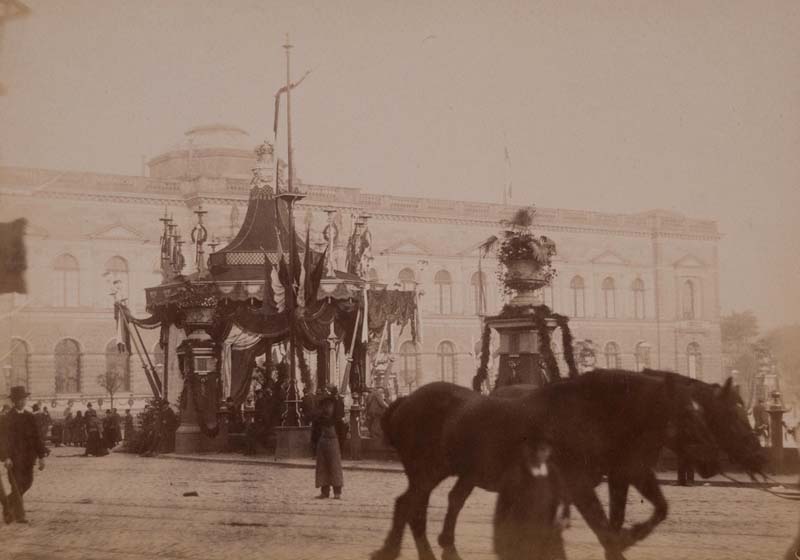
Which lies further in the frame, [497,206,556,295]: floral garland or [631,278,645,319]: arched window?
[497,206,556,295]: floral garland

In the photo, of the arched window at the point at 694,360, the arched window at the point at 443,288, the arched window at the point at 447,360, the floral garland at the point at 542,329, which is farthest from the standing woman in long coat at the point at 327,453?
the arched window at the point at 443,288

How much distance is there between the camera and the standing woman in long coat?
14.0m

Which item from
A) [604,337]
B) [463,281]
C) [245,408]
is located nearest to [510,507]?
[604,337]

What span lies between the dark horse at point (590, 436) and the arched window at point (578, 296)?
11.2 m

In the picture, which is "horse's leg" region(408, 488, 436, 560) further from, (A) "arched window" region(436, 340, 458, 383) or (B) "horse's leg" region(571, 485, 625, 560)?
(A) "arched window" region(436, 340, 458, 383)

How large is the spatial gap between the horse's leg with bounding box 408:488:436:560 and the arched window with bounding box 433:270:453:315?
18343mm

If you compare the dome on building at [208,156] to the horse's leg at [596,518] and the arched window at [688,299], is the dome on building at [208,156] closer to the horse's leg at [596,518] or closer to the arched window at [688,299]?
the arched window at [688,299]

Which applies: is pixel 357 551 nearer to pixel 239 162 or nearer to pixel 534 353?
pixel 534 353

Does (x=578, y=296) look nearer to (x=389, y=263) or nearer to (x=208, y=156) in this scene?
(x=208, y=156)

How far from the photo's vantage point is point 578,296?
63.7 ft

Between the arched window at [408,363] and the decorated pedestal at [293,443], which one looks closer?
the decorated pedestal at [293,443]

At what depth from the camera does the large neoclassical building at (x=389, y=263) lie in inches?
512

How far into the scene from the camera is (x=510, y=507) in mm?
6461

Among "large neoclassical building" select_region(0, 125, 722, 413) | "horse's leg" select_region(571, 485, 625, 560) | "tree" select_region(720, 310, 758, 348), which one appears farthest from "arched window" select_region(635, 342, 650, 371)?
"horse's leg" select_region(571, 485, 625, 560)
